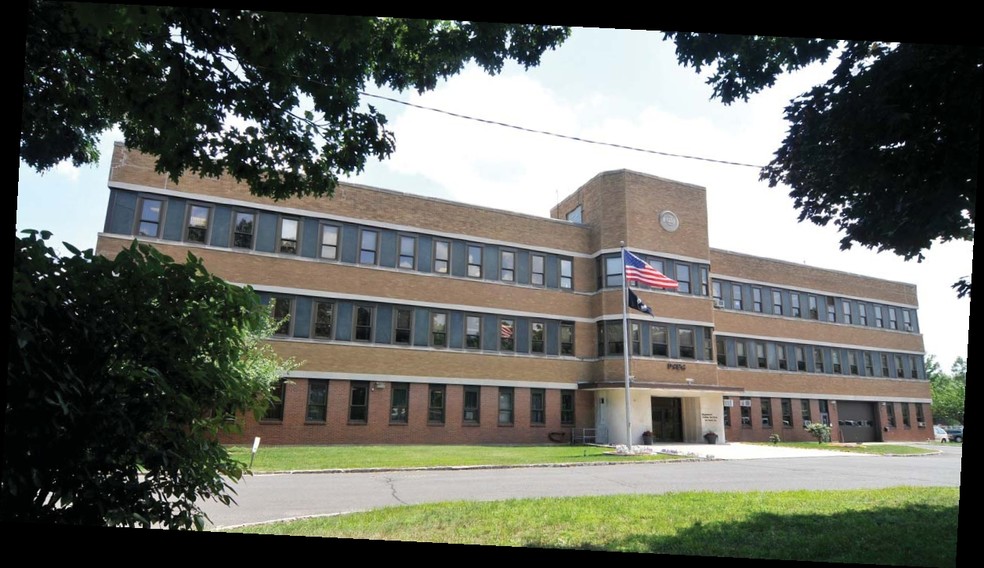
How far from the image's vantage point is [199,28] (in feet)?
16.8

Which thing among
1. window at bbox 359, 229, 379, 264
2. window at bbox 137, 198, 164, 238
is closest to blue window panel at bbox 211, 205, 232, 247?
window at bbox 137, 198, 164, 238

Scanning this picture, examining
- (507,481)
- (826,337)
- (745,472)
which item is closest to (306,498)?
(507,481)

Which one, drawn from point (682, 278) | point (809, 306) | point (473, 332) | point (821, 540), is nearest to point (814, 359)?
point (809, 306)

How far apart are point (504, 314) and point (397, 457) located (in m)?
11.2

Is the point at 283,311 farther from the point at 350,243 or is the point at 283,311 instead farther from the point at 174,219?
the point at 174,219

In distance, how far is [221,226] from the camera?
23531mm

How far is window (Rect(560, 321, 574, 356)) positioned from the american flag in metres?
5.80

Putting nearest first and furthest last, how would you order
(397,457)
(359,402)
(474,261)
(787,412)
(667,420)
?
(397,457) → (359,402) → (474,261) → (667,420) → (787,412)

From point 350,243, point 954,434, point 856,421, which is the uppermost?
point 350,243

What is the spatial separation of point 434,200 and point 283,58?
23.2m

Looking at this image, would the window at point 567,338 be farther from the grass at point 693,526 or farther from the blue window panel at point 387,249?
the grass at point 693,526

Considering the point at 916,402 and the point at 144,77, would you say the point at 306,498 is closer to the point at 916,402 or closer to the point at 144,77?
the point at 144,77

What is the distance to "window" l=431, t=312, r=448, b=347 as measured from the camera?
2745cm

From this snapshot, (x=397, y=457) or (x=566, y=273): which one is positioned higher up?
(x=566, y=273)
